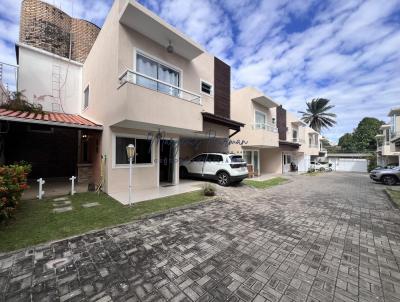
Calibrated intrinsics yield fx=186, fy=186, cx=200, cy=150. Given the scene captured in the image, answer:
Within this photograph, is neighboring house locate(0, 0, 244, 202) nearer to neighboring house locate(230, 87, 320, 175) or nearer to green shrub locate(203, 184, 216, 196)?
green shrub locate(203, 184, 216, 196)

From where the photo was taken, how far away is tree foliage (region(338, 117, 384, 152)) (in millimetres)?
46375

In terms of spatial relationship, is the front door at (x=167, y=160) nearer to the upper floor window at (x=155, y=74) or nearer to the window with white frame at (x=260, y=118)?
the upper floor window at (x=155, y=74)

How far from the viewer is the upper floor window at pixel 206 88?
38.7ft

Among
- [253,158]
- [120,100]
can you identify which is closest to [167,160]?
[120,100]

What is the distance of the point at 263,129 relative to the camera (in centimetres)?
1555

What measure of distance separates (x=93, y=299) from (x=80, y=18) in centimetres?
1846

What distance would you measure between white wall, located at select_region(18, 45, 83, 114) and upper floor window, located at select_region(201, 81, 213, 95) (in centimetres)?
822

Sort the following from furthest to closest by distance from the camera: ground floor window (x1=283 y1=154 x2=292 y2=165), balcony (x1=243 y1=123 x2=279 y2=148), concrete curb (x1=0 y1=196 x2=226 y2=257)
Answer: ground floor window (x1=283 y1=154 x2=292 y2=165)
balcony (x1=243 y1=123 x2=279 y2=148)
concrete curb (x1=0 y1=196 x2=226 y2=257)

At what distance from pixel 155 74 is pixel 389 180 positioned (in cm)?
1861

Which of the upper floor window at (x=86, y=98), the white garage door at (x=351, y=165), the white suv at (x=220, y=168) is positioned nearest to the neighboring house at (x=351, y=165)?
the white garage door at (x=351, y=165)

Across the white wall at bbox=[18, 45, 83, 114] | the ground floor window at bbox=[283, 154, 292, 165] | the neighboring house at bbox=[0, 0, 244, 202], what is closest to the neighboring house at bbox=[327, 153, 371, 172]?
the ground floor window at bbox=[283, 154, 292, 165]

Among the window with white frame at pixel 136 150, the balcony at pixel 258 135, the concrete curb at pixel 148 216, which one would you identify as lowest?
the concrete curb at pixel 148 216

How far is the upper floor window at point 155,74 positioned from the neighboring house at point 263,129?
7.91 metres

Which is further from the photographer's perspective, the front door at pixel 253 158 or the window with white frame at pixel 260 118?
the front door at pixel 253 158
